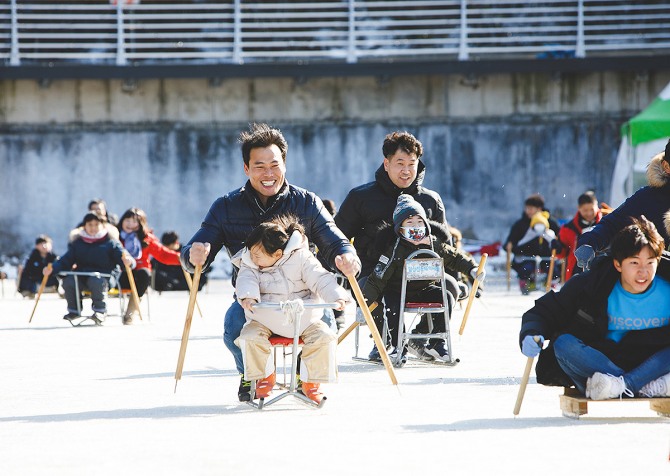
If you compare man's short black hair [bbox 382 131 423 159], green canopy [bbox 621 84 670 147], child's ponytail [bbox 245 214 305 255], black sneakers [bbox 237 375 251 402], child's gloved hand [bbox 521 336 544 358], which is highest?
green canopy [bbox 621 84 670 147]

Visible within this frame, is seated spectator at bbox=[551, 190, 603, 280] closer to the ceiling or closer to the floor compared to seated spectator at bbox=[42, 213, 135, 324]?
closer to the ceiling

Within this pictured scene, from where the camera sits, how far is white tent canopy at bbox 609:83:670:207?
22.2m

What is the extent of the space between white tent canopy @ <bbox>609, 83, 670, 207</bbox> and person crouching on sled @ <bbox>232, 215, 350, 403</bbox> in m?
14.5

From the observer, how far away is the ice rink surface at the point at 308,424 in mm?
6051

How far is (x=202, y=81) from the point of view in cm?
2977

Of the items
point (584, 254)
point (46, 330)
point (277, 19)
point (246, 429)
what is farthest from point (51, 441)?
point (277, 19)

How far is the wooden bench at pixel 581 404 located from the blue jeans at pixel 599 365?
0.08 meters

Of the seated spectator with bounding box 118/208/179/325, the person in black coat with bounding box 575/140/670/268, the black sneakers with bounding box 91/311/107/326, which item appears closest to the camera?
the person in black coat with bounding box 575/140/670/268

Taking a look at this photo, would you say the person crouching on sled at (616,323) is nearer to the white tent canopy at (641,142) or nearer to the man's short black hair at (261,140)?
the man's short black hair at (261,140)

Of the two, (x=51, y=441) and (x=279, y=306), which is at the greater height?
(x=279, y=306)

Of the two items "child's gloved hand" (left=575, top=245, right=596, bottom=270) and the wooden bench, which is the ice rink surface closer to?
the wooden bench

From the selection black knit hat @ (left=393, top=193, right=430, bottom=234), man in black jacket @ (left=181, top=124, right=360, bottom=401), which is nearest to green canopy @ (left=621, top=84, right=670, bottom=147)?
black knit hat @ (left=393, top=193, right=430, bottom=234)

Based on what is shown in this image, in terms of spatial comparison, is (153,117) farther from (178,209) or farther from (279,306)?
(279,306)

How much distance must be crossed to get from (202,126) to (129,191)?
197 cm
